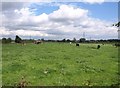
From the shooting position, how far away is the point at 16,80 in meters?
20.6

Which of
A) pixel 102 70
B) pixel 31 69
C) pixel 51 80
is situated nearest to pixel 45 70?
pixel 31 69

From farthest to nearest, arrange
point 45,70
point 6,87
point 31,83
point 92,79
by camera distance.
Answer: point 45,70 → point 92,79 → point 31,83 → point 6,87

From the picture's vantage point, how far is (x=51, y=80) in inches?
826

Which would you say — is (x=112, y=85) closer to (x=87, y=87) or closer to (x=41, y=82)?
(x=87, y=87)

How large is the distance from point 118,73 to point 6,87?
456 inches

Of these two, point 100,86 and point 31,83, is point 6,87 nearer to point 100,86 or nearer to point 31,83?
point 31,83

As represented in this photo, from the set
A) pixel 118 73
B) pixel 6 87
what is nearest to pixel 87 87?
pixel 6 87

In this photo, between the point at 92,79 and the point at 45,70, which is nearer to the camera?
the point at 92,79

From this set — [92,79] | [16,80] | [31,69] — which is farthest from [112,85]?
[31,69]

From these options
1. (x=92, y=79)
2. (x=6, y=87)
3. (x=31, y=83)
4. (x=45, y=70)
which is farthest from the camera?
(x=45, y=70)

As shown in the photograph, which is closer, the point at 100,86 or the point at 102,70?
the point at 100,86

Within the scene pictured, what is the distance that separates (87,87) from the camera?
18.6m

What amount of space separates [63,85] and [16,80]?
394 centimetres

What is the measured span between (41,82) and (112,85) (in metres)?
5.26
